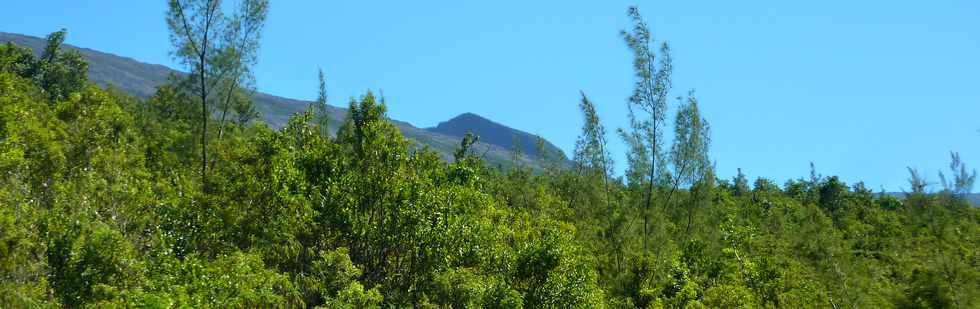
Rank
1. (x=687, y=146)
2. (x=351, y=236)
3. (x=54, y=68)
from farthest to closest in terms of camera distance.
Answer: (x=54, y=68)
(x=687, y=146)
(x=351, y=236)

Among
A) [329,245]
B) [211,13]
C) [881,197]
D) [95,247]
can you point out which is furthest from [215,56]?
[881,197]

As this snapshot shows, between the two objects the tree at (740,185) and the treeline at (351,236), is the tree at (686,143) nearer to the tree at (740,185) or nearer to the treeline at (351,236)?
the treeline at (351,236)

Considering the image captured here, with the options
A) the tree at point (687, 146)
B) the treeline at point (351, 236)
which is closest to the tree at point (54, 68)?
the treeline at point (351, 236)

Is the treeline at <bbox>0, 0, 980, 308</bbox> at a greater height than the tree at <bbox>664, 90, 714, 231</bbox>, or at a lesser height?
lesser

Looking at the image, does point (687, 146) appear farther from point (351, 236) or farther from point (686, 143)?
point (351, 236)

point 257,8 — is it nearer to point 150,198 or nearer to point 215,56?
point 215,56

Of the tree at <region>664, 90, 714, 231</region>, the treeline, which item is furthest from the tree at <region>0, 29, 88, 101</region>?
the tree at <region>664, 90, 714, 231</region>

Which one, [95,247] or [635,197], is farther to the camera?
[635,197]

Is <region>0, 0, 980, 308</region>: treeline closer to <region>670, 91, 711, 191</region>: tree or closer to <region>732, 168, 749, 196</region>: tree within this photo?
<region>670, 91, 711, 191</region>: tree

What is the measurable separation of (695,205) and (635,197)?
3.64 meters

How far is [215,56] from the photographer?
36500mm

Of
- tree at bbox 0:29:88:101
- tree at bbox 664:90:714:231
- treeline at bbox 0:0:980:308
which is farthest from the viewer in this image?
tree at bbox 0:29:88:101

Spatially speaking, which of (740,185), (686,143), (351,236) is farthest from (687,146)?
(740,185)

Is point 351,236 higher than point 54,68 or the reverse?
the reverse
